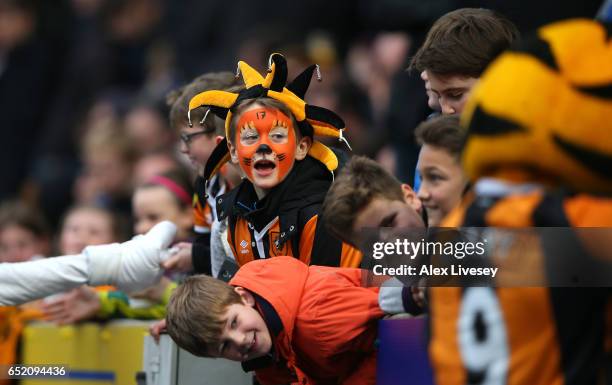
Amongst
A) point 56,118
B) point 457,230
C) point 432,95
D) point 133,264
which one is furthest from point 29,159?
point 457,230

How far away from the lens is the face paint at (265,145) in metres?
5.65

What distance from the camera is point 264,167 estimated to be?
5703 millimetres

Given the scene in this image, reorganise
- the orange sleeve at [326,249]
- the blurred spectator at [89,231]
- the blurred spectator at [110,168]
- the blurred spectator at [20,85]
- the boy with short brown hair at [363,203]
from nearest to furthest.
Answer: the boy with short brown hair at [363,203] < the orange sleeve at [326,249] < the blurred spectator at [89,231] < the blurred spectator at [110,168] < the blurred spectator at [20,85]

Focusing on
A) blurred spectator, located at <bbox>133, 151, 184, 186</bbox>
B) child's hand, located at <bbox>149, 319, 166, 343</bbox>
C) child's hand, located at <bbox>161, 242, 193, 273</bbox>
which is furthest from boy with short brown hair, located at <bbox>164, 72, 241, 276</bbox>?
blurred spectator, located at <bbox>133, 151, 184, 186</bbox>

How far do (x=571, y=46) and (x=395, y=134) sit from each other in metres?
4.88

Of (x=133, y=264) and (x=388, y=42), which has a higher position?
(x=388, y=42)

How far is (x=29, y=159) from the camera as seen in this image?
12773 mm

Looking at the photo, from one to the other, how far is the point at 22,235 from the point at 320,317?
397 cm

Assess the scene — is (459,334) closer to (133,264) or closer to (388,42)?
(133,264)

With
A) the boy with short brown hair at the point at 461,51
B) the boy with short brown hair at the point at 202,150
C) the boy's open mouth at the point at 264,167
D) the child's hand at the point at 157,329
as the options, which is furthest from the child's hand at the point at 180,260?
the boy with short brown hair at the point at 461,51

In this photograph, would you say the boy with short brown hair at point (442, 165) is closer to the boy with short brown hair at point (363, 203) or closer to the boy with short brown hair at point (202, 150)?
the boy with short brown hair at point (363, 203)

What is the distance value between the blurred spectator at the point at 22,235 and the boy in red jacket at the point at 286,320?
355 cm

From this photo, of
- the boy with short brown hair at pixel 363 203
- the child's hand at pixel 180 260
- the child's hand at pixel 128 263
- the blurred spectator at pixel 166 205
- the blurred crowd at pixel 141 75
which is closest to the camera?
the boy with short brown hair at pixel 363 203

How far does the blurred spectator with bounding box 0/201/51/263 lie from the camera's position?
8578mm
